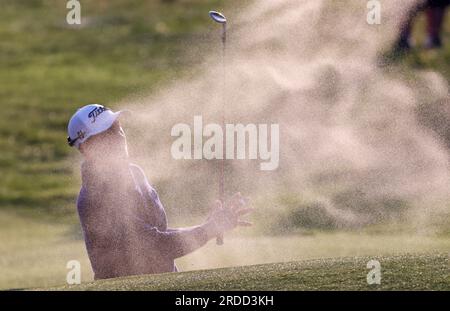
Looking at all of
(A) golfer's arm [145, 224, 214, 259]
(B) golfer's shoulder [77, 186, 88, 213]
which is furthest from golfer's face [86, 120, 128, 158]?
(A) golfer's arm [145, 224, 214, 259]

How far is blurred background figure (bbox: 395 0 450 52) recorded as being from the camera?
2622 cm

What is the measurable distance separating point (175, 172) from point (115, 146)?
36.2 feet

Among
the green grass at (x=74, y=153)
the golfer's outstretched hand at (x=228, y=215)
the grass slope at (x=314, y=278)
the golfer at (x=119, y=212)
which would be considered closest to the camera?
the grass slope at (x=314, y=278)

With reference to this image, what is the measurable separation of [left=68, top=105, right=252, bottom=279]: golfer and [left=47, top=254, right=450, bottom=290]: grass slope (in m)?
0.34

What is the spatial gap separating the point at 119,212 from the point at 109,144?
1.78ft

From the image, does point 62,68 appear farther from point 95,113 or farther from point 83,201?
point 83,201

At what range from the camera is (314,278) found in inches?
309

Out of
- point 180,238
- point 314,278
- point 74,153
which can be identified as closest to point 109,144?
point 180,238

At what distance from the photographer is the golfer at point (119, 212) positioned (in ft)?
28.8

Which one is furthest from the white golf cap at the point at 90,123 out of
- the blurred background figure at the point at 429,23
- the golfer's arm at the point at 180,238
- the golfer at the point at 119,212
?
the blurred background figure at the point at 429,23

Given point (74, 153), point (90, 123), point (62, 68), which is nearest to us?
point (90, 123)

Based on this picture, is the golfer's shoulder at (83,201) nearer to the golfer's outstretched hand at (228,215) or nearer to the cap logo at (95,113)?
the cap logo at (95,113)

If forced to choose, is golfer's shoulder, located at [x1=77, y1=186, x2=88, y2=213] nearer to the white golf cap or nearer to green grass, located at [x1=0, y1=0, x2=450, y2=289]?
the white golf cap

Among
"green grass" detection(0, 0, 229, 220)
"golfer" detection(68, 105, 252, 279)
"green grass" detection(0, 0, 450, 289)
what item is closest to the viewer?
"green grass" detection(0, 0, 450, 289)
